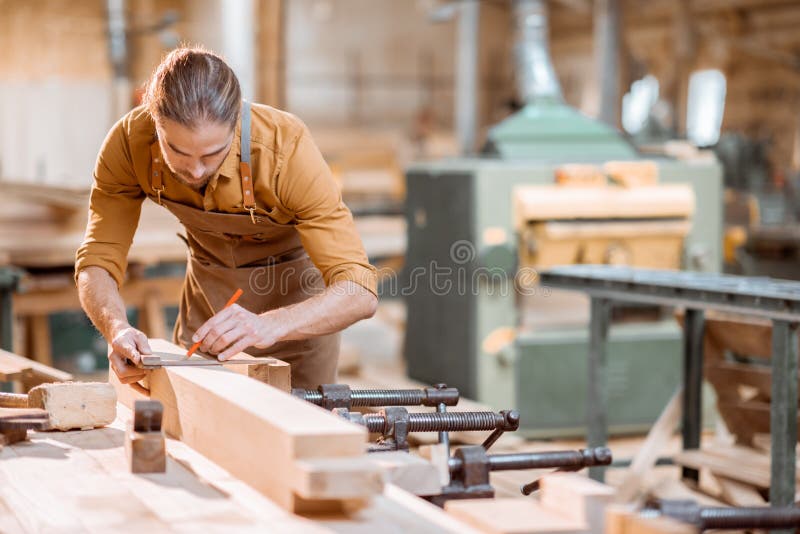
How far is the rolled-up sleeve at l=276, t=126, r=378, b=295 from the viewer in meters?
2.35

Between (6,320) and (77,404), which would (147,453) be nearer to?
(77,404)

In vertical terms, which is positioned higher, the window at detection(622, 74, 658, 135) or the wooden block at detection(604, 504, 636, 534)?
the window at detection(622, 74, 658, 135)

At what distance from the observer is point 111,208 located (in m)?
2.48

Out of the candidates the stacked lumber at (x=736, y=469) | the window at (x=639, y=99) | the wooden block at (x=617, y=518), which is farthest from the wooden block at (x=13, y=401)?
the window at (x=639, y=99)

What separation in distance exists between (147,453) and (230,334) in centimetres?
50

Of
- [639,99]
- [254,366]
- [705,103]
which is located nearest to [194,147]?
[254,366]

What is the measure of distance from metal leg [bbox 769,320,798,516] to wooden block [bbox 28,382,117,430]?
218 cm

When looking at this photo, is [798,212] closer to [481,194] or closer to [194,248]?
[481,194]

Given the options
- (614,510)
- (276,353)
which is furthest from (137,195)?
(614,510)

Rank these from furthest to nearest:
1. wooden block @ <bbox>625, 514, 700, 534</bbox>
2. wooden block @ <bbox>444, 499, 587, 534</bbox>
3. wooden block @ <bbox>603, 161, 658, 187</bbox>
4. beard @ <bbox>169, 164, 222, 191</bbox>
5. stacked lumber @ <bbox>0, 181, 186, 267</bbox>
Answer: stacked lumber @ <bbox>0, 181, 186, 267</bbox> < wooden block @ <bbox>603, 161, 658, 187</bbox> < beard @ <bbox>169, 164, 222, 191</bbox> < wooden block @ <bbox>444, 499, 587, 534</bbox> < wooden block @ <bbox>625, 514, 700, 534</bbox>

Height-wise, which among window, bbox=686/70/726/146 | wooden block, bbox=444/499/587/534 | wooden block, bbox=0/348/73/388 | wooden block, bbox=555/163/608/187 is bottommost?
wooden block, bbox=0/348/73/388

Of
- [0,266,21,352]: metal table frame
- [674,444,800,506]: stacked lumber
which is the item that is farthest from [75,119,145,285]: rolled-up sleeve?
[674,444,800,506]: stacked lumber

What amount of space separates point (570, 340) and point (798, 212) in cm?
532

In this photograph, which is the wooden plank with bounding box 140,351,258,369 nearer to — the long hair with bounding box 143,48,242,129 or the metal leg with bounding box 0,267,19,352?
the long hair with bounding box 143,48,242,129
